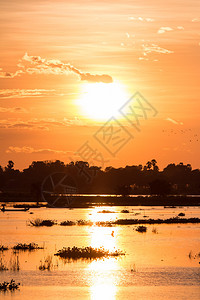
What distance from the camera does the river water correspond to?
36.4 m

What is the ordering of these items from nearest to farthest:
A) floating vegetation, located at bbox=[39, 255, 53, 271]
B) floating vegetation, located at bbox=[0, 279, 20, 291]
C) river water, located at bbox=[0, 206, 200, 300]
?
floating vegetation, located at bbox=[0, 279, 20, 291]
river water, located at bbox=[0, 206, 200, 300]
floating vegetation, located at bbox=[39, 255, 53, 271]

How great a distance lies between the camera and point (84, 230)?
80.4 meters

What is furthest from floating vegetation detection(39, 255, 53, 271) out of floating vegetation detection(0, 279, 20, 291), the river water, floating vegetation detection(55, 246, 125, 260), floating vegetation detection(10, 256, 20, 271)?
floating vegetation detection(0, 279, 20, 291)

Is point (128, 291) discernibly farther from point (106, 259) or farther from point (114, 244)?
point (114, 244)

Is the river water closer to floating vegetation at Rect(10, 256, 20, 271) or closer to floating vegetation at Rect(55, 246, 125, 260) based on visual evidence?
floating vegetation at Rect(10, 256, 20, 271)

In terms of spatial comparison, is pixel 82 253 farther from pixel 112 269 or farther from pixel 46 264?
pixel 112 269

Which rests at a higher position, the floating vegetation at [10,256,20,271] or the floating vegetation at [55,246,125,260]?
the floating vegetation at [55,246,125,260]

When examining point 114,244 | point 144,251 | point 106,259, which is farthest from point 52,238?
point 106,259

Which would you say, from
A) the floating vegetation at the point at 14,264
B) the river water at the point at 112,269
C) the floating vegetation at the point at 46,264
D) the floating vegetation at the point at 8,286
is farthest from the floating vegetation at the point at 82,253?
the floating vegetation at the point at 8,286

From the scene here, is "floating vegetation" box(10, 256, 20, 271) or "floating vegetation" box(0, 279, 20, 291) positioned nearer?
"floating vegetation" box(0, 279, 20, 291)

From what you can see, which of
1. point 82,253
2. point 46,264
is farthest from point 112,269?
point 82,253

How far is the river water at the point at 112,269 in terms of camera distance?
1435 inches

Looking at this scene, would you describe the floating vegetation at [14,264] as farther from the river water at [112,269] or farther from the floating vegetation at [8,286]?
the floating vegetation at [8,286]

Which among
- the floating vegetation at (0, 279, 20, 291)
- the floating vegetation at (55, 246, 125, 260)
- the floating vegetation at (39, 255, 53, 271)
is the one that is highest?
the floating vegetation at (55, 246, 125, 260)
